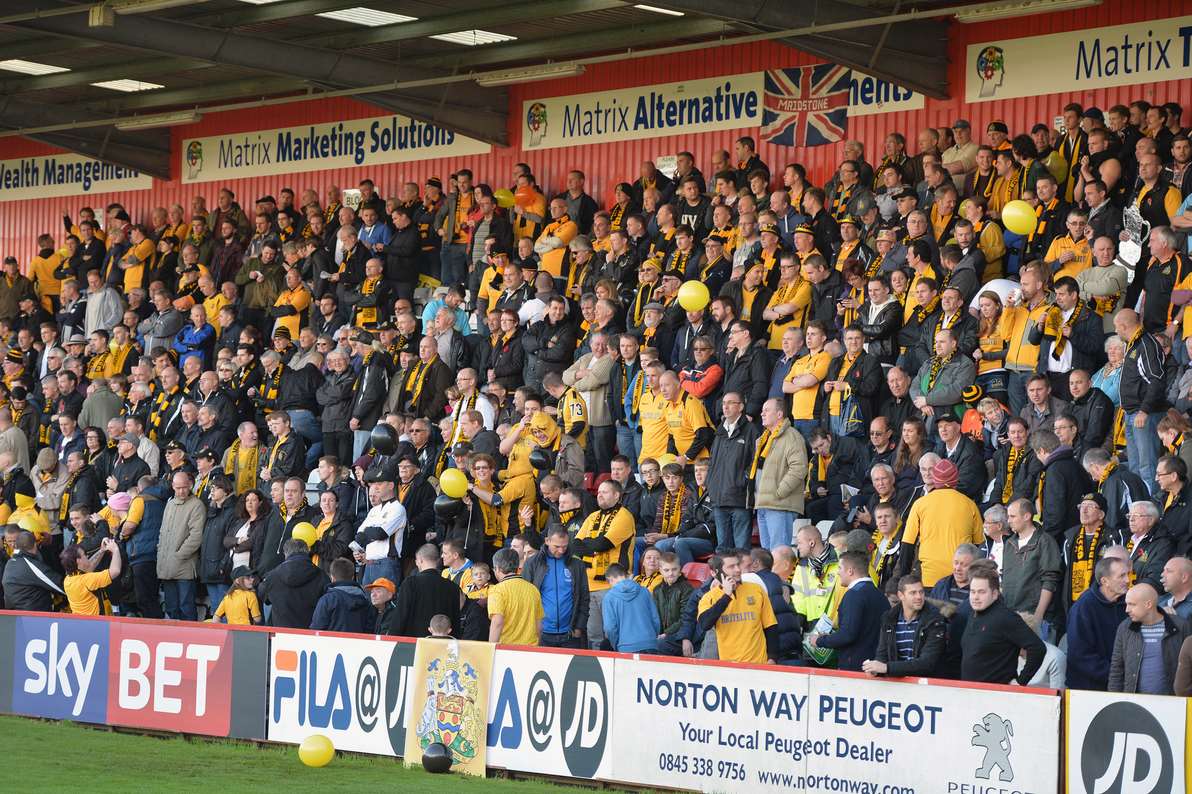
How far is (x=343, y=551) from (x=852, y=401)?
5202 mm

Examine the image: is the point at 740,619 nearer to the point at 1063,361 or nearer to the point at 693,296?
the point at 1063,361

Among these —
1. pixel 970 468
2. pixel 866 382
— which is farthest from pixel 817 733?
pixel 866 382

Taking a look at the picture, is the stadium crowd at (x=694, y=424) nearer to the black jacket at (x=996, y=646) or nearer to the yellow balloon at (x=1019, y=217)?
the black jacket at (x=996, y=646)

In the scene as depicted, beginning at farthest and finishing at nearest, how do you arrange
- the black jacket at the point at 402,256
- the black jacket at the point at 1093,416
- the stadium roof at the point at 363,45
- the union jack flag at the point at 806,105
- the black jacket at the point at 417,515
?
the black jacket at the point at 402,256 → the union jack flag at the point at 806,105 → the stadium roof at the point at 363,45 → the black jacket at the point at 417,515 → the black jacket at the point at 1093,416

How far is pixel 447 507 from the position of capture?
53.3ft

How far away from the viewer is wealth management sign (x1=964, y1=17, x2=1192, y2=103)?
59.0ft

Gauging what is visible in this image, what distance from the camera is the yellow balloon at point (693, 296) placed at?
16984mm

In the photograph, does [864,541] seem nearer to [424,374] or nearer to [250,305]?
[424,374]

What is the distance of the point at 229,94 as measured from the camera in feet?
86.6

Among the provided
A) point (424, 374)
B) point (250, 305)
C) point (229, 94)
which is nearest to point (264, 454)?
point (424, 374)

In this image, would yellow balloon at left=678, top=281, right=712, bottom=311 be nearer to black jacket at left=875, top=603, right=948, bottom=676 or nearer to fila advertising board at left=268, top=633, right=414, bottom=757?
fila advertising board at left=268, top=633, right=414, bottom=757

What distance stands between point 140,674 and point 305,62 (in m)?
10.0

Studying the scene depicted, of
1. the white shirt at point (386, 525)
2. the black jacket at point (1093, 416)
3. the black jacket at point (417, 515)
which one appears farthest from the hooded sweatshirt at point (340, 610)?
the black jacket at point (1093, 416)

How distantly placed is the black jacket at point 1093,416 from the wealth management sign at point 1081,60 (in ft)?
18.9
